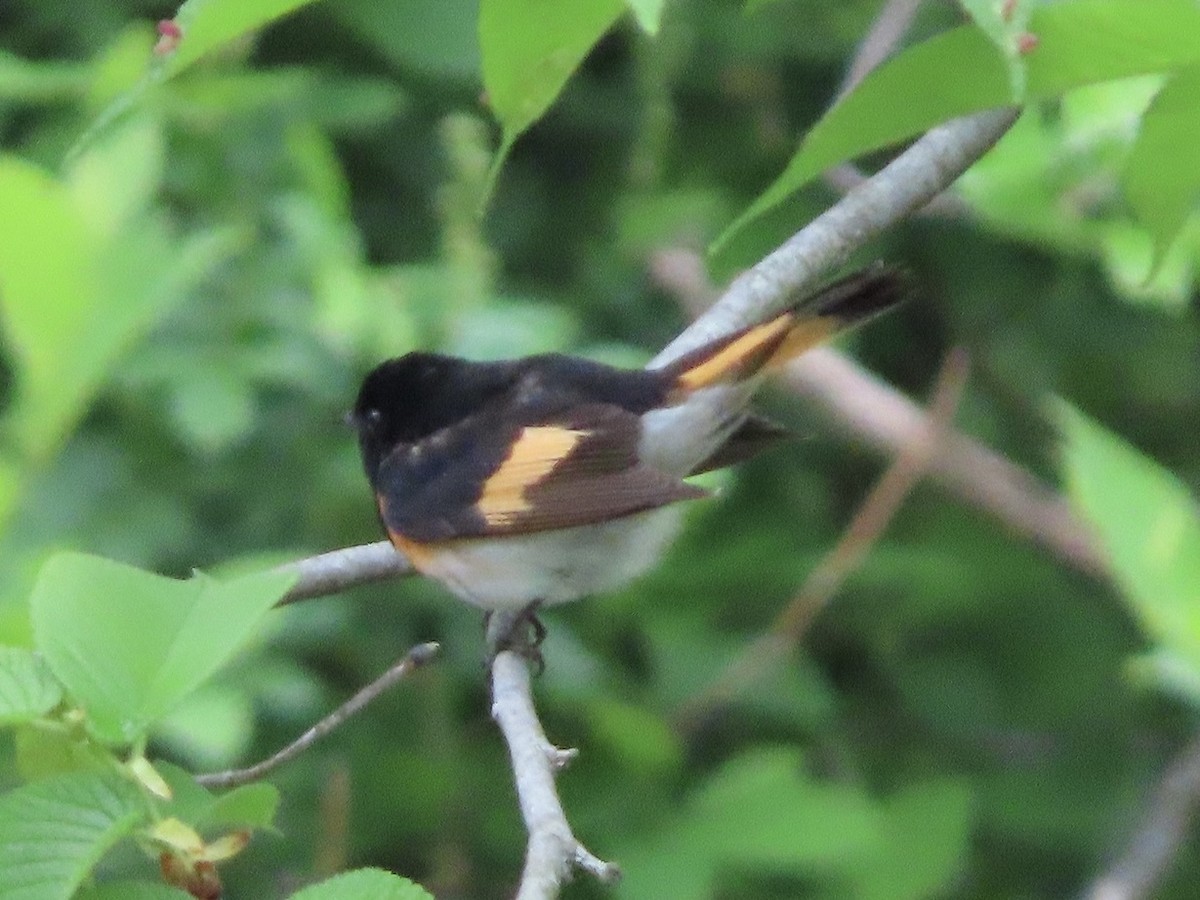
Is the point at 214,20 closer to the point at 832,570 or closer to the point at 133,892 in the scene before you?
the point at 133,892

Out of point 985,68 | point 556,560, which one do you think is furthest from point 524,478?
point 985,68

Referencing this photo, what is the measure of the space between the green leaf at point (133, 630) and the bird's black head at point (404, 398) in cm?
146

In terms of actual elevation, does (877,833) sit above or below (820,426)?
below

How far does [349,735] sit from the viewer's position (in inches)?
126

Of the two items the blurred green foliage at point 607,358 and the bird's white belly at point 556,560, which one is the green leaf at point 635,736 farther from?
the bird's white belly at point 556,560

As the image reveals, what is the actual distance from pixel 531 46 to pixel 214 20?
0.68 feet

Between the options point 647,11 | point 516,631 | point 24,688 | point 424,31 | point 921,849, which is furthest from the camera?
point 424,31

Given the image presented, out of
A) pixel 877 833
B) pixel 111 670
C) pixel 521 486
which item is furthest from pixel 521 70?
pixel 877 833

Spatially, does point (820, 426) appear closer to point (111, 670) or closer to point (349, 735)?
point (349, 735)

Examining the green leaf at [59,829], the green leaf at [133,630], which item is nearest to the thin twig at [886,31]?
the green leaf at [133,630]

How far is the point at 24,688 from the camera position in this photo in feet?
3.65

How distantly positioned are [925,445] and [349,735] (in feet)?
3.98

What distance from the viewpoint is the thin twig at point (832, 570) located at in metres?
3.26

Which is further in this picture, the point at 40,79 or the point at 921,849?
the point at 921,849
